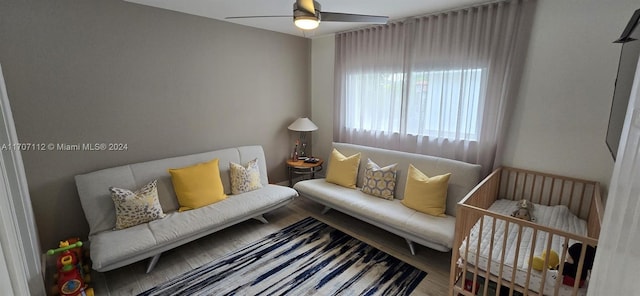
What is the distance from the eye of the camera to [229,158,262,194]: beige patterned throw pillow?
313 centimetres

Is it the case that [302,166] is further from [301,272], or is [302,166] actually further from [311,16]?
[311,16]

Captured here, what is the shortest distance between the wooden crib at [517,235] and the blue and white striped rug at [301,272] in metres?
0.52

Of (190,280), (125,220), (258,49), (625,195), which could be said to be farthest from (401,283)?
(258,49)

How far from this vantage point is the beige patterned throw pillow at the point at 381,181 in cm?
299

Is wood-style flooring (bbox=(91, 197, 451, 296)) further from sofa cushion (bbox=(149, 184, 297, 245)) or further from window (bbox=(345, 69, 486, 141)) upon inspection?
window (bbox=(345, 69, 486, 141))

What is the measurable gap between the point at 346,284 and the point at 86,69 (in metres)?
3.02

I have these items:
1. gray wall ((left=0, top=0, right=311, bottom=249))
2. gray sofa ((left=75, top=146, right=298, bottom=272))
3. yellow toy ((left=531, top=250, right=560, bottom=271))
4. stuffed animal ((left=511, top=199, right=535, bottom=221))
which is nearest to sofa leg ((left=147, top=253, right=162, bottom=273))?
gray sofa ((left=75, top=146, right=298, bottom=272))

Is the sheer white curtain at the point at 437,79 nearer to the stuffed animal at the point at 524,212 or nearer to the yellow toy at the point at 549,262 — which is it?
the stuffed animal at the point at 524,212

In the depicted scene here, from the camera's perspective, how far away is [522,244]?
1.93 meters

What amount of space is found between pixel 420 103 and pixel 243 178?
7.58 feet

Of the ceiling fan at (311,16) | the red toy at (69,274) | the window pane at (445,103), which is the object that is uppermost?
the ceiling fan at (311,16)

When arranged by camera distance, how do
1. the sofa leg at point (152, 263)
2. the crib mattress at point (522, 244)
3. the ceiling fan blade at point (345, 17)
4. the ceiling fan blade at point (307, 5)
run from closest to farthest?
the crib mattress at point (522, 244)
the ceiling fan blade at point (307, 5)
the ceiling fan blade at point (345, 17)
the sofa leg at point (152, 263)

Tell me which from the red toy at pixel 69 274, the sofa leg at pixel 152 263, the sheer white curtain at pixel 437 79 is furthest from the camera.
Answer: the sheer white curtain at pixel 437 79

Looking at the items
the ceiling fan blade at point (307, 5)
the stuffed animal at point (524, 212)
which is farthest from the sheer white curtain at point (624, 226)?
the stuffed animal at point (524, 212)
